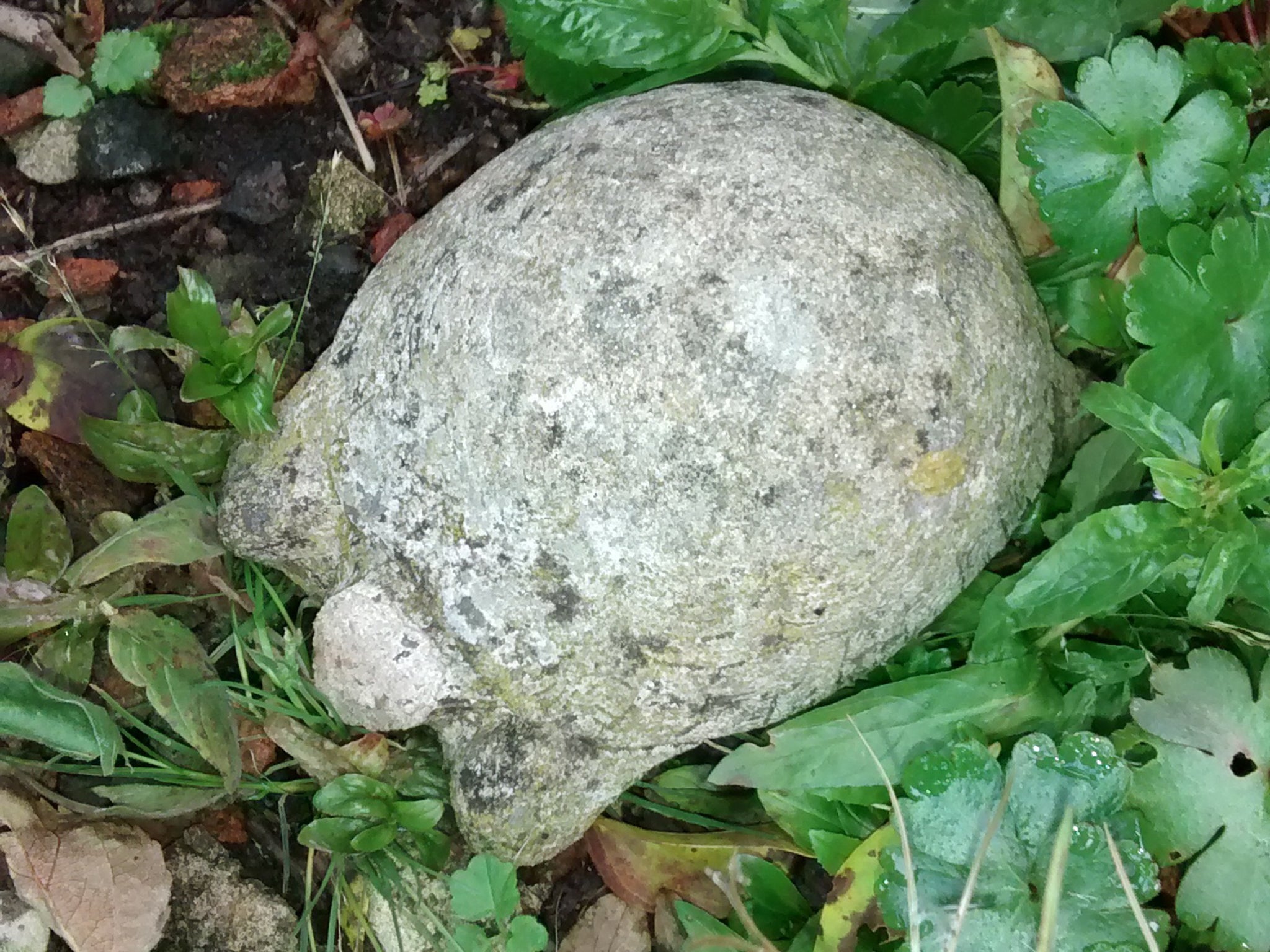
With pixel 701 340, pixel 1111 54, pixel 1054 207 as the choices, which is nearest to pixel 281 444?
pixel 701 340

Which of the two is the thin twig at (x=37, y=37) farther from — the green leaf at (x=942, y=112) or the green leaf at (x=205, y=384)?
the green leaf at (x=942, y=112)

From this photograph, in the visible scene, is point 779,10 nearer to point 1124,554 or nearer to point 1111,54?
point 1111,54

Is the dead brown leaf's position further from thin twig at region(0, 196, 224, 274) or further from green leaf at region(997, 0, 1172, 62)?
green leaf at region(997, 0, 1172, 62)

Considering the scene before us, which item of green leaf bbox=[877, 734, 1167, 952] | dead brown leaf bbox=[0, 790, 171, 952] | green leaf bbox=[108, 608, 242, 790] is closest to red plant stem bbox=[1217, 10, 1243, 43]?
green leaf bbox=[877, 734, 1167, 952]

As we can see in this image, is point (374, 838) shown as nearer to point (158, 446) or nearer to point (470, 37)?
point (158, 446)

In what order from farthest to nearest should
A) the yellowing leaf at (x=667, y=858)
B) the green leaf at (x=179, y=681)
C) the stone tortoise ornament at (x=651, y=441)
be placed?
1. the yellowing leaf at (x=667, y=858)
2. the green leaf at (x=179, y=681)
3. the stone tortoise ornament at (x=651, y=441)

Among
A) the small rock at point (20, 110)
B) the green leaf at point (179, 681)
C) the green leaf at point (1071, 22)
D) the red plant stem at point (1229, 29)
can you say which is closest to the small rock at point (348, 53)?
the small rock at point (20, 110)
